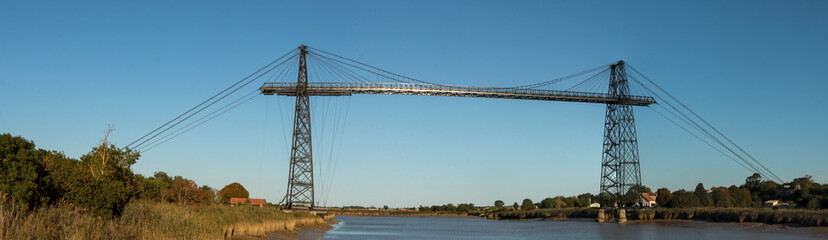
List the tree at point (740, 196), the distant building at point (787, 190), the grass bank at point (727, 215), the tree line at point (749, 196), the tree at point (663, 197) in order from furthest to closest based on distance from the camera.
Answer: the tree at point (663, 197) → the tree at point (740, 196) → the distant building at point (787, 190) → the tree line at point (749, 196) → the grass bank at point (727, 215)

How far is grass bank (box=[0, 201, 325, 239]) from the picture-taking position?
1200cm

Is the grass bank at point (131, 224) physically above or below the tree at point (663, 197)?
below

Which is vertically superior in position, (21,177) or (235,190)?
(21,177)

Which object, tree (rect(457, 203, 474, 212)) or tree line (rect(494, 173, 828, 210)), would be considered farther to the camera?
tree (rect(457, 203, 474, 212))

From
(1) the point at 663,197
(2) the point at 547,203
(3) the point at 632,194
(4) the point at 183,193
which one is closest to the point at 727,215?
(3) the point at 632,194

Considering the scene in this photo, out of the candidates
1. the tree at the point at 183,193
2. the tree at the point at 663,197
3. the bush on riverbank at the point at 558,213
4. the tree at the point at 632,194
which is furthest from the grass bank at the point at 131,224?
the tree at the point at 663,197

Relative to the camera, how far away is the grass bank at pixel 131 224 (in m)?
12.0

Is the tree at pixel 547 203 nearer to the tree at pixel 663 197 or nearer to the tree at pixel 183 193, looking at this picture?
the tree at pixel 663 197

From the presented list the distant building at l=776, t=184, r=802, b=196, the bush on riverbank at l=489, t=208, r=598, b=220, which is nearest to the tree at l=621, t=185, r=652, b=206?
the bush on riverbank at l=489, t=208, r=598, b=220

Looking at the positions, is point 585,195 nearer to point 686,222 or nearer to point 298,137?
point 686,222

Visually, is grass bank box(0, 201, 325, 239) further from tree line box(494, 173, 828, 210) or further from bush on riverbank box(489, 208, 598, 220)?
bush on riverbank box(489, 208, 598, 220)

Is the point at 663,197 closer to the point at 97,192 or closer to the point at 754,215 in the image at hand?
→ the point at 754,215

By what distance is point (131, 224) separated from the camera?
646 inches

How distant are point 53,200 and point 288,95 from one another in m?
25.0
